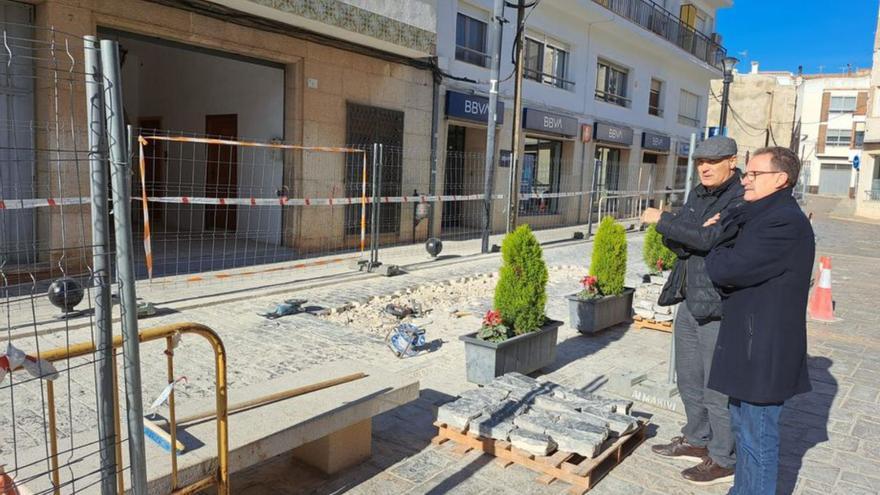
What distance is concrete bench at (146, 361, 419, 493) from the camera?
2.70m

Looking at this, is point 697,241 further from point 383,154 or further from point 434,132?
point 434,132

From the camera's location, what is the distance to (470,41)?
1488 cm

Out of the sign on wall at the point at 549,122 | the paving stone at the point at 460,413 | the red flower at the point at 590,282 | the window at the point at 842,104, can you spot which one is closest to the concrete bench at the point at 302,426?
the paving stone at the point at 460,413

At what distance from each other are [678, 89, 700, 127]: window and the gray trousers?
2476cm

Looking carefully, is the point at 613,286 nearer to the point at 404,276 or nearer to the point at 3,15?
the point at 404,276

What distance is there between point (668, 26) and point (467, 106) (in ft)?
43.2

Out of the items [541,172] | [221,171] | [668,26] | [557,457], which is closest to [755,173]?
[557,457]

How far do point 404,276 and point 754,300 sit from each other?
23.3 ft

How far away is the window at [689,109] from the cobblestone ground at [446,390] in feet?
62.8

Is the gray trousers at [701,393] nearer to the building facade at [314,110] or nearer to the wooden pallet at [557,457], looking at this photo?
the wooden pallet at [557,457]

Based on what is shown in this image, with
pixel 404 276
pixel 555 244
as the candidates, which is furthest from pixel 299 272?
pixel 555 244

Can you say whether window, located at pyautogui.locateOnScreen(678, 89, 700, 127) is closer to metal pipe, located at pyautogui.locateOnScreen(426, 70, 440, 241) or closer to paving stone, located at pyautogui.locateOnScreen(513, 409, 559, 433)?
metal pipe, located at pyautogui.locateOnScreen(426, 70, 440, 241)

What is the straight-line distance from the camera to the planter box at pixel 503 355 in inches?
191

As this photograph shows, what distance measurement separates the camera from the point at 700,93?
2777 centimetres
